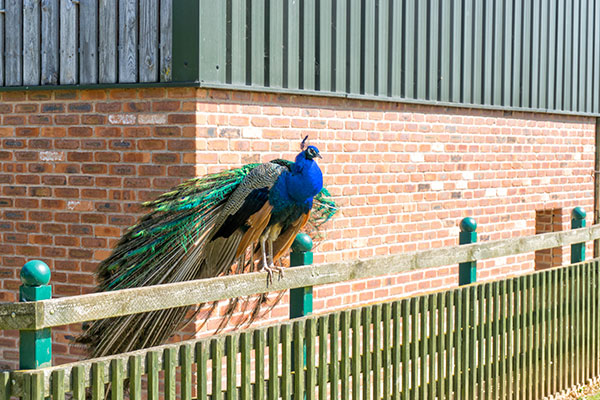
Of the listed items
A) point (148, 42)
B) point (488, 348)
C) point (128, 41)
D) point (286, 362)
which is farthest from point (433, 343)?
point (128, 41)

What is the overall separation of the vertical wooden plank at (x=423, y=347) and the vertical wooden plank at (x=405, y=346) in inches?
6.0

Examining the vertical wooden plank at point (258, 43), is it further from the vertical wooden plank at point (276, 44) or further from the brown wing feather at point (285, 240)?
the brown wing feather at point (285, 240)

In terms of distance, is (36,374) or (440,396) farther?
(440,396)

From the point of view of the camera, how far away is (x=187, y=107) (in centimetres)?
623

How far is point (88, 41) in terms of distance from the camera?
21.7ft

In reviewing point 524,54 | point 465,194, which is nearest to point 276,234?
point 465,194

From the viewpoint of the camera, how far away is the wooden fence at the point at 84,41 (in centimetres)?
632

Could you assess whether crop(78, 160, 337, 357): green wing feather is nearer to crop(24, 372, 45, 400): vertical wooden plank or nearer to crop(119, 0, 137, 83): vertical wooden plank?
crop(119, 0, 137, 83): vertical wooden plank

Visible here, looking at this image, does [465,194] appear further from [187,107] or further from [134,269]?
[134,269]

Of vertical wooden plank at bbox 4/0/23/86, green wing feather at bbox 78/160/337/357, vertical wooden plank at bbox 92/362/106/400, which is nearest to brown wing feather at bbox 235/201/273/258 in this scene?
green wing feather at bbox 78/160/337/357

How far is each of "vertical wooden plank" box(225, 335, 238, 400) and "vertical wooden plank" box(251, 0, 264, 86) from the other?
2.66 metres

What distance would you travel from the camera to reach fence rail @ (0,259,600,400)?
3961mm

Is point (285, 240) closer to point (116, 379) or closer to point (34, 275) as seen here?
point (116, 379)

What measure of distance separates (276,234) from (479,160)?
3993 mm
